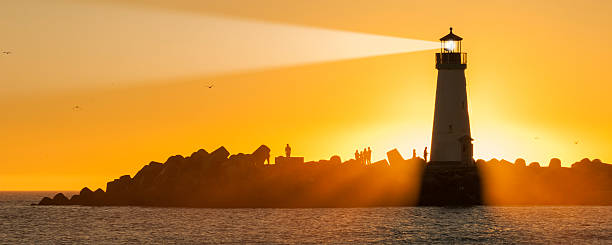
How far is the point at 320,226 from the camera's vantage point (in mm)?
65875

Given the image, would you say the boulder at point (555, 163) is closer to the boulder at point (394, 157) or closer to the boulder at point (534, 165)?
the boulder at point (534, 165)

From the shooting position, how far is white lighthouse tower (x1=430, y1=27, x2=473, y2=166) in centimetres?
7981

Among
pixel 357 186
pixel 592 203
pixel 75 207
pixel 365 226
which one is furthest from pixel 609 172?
pixel 75 207

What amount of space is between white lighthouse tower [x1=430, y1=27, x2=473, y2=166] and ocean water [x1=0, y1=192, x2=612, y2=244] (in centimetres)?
417

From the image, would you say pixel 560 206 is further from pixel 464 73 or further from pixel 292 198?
pixel 292 198

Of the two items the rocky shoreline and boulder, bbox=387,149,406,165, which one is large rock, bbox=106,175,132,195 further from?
boulder, bbox=387,149,406,165

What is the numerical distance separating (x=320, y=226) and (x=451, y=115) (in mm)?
18442

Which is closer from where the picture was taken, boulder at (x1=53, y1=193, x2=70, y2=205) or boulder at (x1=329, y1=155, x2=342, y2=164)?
boulder at (x1=329, y1=155, x2=342, y2=164)

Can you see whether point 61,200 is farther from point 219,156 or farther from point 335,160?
point 335,160

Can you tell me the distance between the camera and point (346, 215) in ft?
244

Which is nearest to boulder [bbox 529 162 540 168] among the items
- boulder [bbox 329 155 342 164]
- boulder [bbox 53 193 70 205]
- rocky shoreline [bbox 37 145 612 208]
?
rocky shoreline [bbox 37 145 612 208]

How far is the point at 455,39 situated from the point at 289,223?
22329 millimetres

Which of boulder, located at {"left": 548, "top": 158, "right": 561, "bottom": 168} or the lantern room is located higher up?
the lantern room

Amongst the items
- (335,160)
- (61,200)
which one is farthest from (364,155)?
(61,200)
